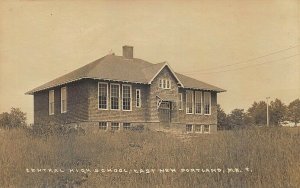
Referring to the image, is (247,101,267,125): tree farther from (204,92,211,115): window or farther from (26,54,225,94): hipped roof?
(26,54,225,94): hipped roof

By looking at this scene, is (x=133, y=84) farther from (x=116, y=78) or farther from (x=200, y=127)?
(x=200, y=127)

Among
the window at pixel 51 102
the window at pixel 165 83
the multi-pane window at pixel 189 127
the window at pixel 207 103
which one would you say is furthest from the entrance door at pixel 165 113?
the window at pixel 51 102

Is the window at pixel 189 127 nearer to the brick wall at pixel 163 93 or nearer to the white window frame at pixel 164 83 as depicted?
the brick wall at pixel 163 93

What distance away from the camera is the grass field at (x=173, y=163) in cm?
965

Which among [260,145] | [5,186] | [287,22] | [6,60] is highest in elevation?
[287,22]

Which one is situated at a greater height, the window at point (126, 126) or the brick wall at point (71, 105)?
the brick wall at point (71, 105)

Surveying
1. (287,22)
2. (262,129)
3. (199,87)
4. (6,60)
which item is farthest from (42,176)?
(199,87)

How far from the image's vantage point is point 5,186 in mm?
10227

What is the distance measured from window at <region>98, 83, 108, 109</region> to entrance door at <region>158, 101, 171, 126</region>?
166 inches

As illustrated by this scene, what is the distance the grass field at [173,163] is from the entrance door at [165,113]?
15.0 m

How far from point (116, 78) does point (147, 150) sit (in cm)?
1411

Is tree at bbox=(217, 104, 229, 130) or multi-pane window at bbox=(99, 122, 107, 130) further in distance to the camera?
tree at bbox=(217, 104, 229, 130)

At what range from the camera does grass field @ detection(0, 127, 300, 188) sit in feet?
31.7

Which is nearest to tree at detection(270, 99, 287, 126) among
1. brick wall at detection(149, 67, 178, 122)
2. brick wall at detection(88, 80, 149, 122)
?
brick wall at detection(149, 67, 178, 122)
